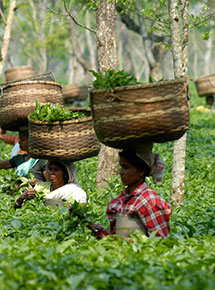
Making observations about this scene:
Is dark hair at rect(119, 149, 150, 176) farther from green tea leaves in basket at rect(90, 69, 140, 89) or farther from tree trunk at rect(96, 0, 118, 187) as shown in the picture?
tree trunk at rect(96, 0, 118, 187)

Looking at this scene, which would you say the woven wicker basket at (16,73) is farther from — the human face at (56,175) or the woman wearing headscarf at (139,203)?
the woman wearing headscarf at (139,203)

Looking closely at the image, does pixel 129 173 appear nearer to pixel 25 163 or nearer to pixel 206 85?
pixel 25 163

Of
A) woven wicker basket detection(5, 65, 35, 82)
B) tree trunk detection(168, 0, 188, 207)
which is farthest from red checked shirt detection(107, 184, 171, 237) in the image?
woven wicker basket detection(5, 65, 35, 82)

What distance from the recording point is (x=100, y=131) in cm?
415

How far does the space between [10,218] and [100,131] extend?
209cm

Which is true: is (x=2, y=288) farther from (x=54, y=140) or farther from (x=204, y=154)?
(x=204, y=154)

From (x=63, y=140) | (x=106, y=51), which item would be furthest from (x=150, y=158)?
(x=106, y=51)

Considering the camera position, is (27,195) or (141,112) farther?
(27,195)

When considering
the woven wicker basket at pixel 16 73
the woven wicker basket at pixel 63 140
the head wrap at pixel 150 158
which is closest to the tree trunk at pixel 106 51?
the woven wicker basket at pixel 63 140

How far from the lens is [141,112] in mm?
3990

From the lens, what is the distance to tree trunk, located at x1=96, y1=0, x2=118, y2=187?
8.16m

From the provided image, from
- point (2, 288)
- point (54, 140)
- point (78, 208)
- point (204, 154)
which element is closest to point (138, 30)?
point (204, 154)

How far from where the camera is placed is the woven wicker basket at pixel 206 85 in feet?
61.9

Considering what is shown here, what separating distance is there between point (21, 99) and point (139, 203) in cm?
335
